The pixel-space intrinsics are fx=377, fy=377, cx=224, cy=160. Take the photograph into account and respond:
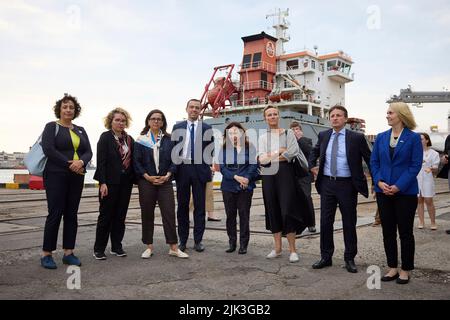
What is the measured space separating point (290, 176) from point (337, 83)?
31.1 meters

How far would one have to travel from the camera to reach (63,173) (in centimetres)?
396

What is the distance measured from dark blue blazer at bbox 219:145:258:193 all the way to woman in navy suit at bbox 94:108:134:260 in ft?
3.77

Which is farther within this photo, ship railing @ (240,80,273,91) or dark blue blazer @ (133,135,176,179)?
ship railing @ (240,80,273,91)

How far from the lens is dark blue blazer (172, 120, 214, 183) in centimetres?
468

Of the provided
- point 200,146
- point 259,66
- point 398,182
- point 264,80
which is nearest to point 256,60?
point 259,66

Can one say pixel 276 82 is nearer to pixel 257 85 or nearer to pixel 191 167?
pixel 257 85

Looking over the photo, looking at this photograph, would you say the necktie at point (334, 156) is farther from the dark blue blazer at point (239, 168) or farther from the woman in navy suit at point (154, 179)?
the woman in navy suit at point (154, 179)

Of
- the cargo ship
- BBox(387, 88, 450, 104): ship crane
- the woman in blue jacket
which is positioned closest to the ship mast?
the cargo ship

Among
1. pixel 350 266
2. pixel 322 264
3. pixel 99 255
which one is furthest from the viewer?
pixel 99 255

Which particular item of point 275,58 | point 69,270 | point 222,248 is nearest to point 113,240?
point 69,270

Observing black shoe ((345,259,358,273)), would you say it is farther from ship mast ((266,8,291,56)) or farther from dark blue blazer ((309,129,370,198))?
ship mast ((266,8,291,56))

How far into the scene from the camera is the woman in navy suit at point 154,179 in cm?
439

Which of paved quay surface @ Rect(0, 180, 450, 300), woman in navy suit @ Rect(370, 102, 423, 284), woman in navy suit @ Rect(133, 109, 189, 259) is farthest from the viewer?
woman in navy suit @ Rect(133, 109, 189, 259)

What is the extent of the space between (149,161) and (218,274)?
5.29 feet
